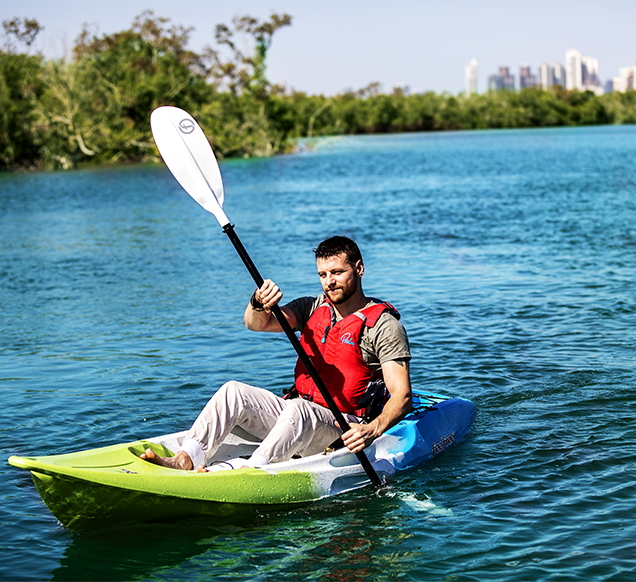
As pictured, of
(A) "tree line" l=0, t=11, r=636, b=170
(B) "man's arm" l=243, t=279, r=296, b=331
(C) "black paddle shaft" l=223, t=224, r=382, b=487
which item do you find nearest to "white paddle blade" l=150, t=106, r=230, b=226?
(C) "black paddle shaft" l=223, t=224, r=382, b=487

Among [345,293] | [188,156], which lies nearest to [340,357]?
[345,293]

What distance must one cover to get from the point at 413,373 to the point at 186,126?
3.12m

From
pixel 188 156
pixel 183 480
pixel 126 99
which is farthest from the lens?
pixel 126 99

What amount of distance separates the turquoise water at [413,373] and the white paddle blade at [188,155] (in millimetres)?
1905

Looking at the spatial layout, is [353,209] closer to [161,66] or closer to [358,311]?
[358,311]

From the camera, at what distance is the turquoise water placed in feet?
12.6

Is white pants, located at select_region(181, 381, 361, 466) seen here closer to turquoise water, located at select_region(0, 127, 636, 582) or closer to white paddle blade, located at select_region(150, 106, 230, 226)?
turquoise water, located at select_region(0, 127, 636, 582)

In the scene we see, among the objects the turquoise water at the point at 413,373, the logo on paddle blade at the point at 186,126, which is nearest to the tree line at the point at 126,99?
the turquoise water at the point at 413,373

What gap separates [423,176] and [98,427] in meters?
26.2

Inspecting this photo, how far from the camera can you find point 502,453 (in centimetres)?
502

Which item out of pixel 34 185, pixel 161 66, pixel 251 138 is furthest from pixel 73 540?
pixel 161 66

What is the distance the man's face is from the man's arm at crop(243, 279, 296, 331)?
0.28m

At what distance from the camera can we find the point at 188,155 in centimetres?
498

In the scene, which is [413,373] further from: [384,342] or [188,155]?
[188,155]
